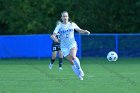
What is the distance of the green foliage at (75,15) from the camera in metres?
33.3

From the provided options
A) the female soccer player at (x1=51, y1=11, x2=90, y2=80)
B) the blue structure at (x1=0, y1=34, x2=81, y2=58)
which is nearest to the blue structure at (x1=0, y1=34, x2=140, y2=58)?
the blue structure at (x1=0, y1=34, x2=81, y2=58)

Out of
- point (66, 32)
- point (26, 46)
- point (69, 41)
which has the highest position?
point (66, 32)

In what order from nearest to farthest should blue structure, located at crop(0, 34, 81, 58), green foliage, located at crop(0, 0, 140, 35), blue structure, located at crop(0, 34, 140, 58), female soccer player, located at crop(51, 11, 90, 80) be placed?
female soccer player, located at crop(51, 11, 90, 80) < blue structure, located at crop(0, 34, 81, 58) < blue structure, located at crop(0, 34, 140, 58) < green foliage, located at crop(0, 0, 140, 35)

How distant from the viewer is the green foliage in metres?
33.3

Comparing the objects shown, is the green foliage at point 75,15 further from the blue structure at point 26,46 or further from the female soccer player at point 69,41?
the female soccer player at point 69,41

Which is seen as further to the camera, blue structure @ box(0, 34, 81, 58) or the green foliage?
the green foliage

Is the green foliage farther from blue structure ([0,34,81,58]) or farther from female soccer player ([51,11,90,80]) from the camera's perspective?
female soccer player ([51,11,90,80])

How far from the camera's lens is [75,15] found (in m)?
33.5
